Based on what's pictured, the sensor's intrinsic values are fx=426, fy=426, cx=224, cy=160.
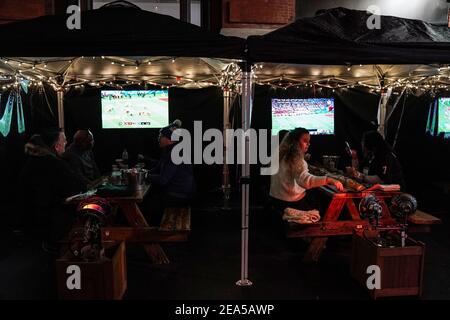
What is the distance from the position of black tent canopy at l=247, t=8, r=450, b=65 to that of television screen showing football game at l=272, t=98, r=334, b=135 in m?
3.64

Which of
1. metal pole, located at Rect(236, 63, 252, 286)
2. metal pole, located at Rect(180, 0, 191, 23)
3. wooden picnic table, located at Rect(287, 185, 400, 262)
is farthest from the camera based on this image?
metal pole, located at Rect(180, 0, 191, 23)

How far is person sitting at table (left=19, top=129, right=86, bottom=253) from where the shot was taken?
4883mm

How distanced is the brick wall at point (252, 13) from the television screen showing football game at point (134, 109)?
72.8 inches

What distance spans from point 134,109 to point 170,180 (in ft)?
8.44

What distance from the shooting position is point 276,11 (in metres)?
7.87

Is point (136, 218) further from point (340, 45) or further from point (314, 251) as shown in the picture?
point (340, 45)

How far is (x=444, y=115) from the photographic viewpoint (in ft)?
26.8

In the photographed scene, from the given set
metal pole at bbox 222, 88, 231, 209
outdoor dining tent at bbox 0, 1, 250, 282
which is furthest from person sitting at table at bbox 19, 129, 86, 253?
metal pole at bbox 222, 88, 231, 209

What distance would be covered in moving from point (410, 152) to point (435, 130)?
2.04 feet
